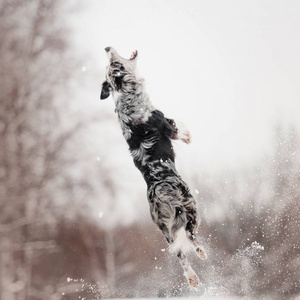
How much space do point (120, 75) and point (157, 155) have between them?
1.67 feet

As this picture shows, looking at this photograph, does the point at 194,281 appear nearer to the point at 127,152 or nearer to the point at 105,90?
the point at 127,152

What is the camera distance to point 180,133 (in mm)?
2504

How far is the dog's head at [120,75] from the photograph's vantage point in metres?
2.57

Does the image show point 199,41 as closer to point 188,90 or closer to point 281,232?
point 188,90

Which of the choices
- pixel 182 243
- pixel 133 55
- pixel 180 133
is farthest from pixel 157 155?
pixel 133 55

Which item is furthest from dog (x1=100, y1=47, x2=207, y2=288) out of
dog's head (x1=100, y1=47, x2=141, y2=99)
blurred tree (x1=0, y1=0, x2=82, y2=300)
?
blurred tree (x1=0, y1=0, x2=82, y2=300)

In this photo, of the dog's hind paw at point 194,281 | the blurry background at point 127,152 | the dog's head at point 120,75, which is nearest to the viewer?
the blurry background at point 127,152

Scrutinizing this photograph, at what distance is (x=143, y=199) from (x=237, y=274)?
0.65m

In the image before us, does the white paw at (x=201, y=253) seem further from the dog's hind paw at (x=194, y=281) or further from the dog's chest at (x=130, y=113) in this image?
the dog's chest at (x=130, y=113)

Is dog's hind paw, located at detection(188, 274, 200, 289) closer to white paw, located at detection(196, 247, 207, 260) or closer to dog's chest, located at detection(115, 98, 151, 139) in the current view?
white paw, located at detection(196, 247, 207, 260)

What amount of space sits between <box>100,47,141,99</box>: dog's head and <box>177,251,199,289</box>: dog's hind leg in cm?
94

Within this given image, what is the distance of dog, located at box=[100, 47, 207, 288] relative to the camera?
244 cm

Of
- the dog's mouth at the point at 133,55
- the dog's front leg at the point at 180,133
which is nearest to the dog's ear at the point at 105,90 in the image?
the dog's mouth at the point at 133,55

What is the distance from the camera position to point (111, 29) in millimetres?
2660
